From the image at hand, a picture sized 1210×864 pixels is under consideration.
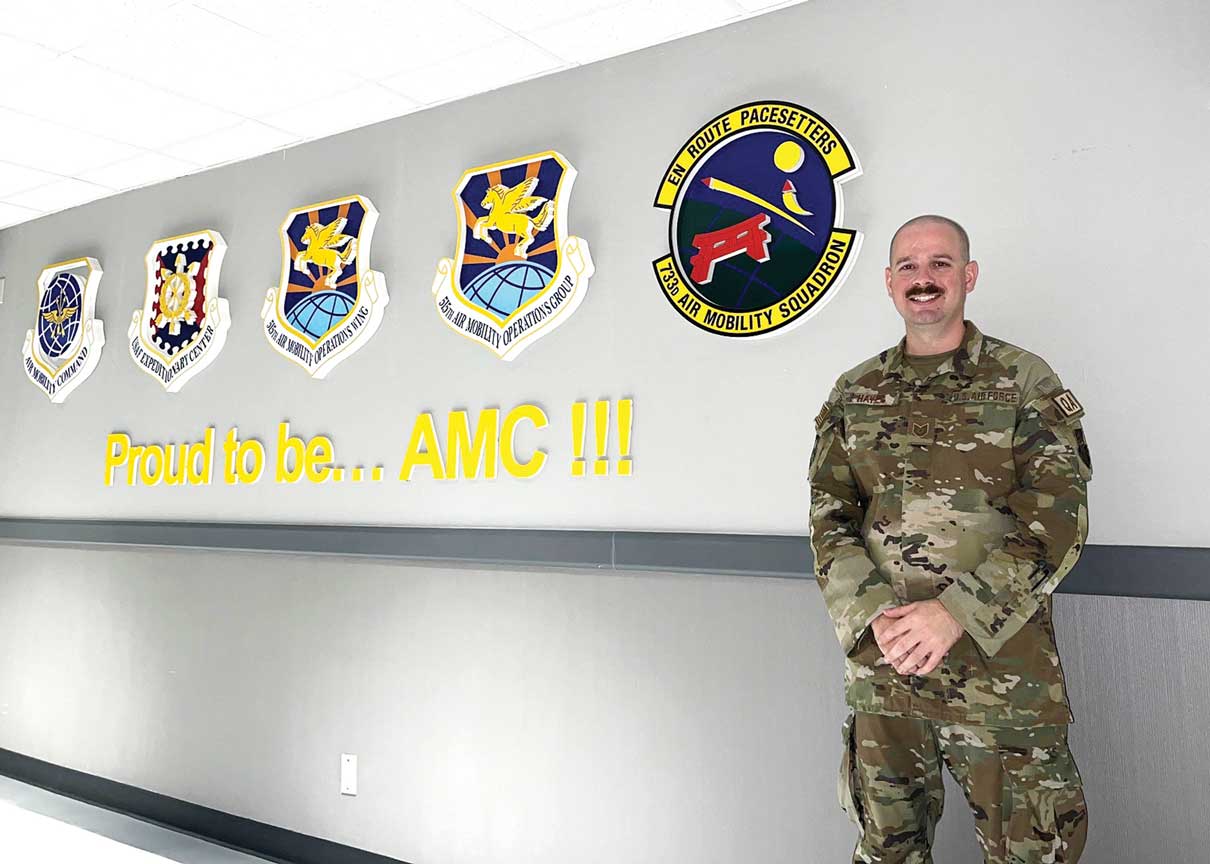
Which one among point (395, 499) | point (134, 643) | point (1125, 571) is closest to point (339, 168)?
point (395, 499)

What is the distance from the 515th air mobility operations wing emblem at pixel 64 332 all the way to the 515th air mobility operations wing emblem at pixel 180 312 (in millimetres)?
300

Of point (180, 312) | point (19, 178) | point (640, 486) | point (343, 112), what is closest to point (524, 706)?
point (640, 486)

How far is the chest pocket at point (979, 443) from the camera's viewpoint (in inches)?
67.6

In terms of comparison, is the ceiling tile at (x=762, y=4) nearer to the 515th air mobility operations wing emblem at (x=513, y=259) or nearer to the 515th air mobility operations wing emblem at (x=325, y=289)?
the 515th air mobility operations wing emblem at (x=513, y=259)

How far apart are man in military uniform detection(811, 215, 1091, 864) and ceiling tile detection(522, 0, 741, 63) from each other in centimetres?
102

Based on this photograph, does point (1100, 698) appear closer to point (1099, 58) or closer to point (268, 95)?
point (1099, 58)

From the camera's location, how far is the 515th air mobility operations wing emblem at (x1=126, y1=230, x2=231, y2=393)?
3615 millimetres

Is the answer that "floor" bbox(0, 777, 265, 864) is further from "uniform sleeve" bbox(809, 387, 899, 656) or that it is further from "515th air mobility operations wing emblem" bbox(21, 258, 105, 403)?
"uniform sleeve" bbox(809, 387, 899, 656)

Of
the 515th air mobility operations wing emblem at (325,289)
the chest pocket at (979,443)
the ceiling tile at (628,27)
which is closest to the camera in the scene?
the chest pocket at (979,443)

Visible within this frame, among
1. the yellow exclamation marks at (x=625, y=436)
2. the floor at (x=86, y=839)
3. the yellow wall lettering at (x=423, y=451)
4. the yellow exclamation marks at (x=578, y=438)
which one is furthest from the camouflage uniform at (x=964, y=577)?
the floor at (x=86, y=839)

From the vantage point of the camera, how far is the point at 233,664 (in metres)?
3.40

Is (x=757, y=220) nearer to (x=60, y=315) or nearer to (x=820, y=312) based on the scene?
(x=820, y=312)

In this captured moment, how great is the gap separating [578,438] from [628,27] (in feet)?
3.80

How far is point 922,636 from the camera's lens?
5.37 ft
